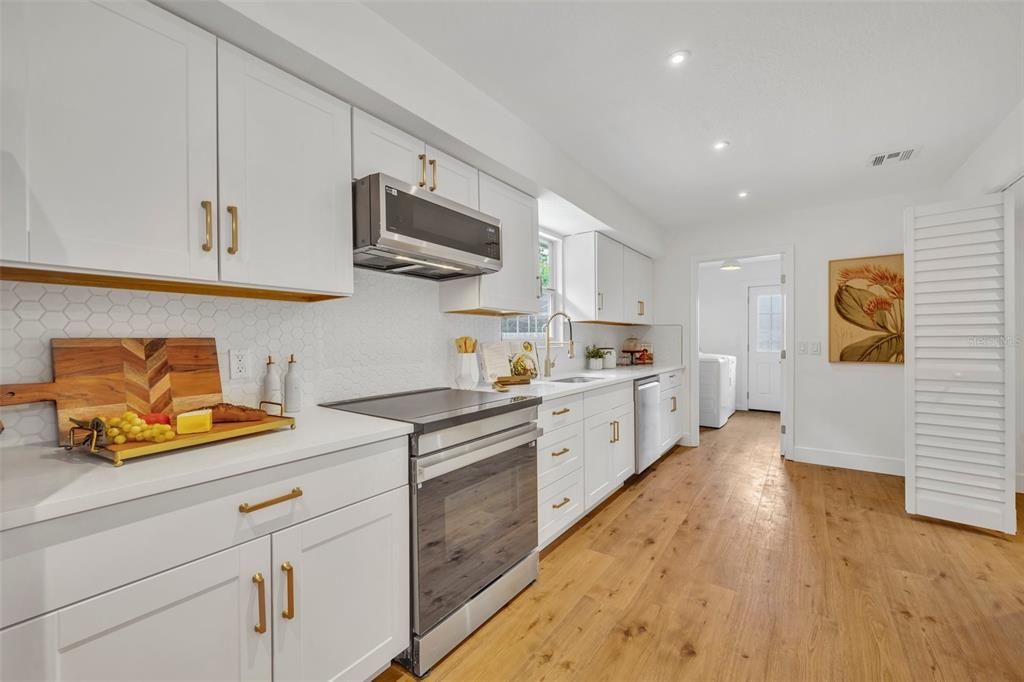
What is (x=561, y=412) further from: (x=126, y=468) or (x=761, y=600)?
(x=126, y=468)

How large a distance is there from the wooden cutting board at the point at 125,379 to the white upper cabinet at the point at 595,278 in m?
2.81

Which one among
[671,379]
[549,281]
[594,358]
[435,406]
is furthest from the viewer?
[671,379]

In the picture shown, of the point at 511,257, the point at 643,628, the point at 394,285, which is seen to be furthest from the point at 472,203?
the point at 643,628

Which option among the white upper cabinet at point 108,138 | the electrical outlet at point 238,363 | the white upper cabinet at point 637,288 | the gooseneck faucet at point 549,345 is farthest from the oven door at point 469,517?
the white upper cabinet at point 637,288

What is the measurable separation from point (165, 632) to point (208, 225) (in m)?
1.07

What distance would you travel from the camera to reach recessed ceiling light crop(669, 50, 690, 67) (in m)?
1.96

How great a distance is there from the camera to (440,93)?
197 centimetres

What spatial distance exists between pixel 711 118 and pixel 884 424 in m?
3.26

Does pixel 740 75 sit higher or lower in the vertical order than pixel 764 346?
higher

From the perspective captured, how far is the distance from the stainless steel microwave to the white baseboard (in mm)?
3788

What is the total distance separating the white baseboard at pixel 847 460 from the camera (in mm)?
3889

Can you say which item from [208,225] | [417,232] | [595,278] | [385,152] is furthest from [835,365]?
[208,225]

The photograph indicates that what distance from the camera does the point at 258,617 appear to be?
3.80 ft

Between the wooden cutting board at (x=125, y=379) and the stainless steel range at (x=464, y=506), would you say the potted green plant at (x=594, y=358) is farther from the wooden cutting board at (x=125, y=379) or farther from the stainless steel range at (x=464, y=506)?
the wooden cutting board at (x=125, y=379)
